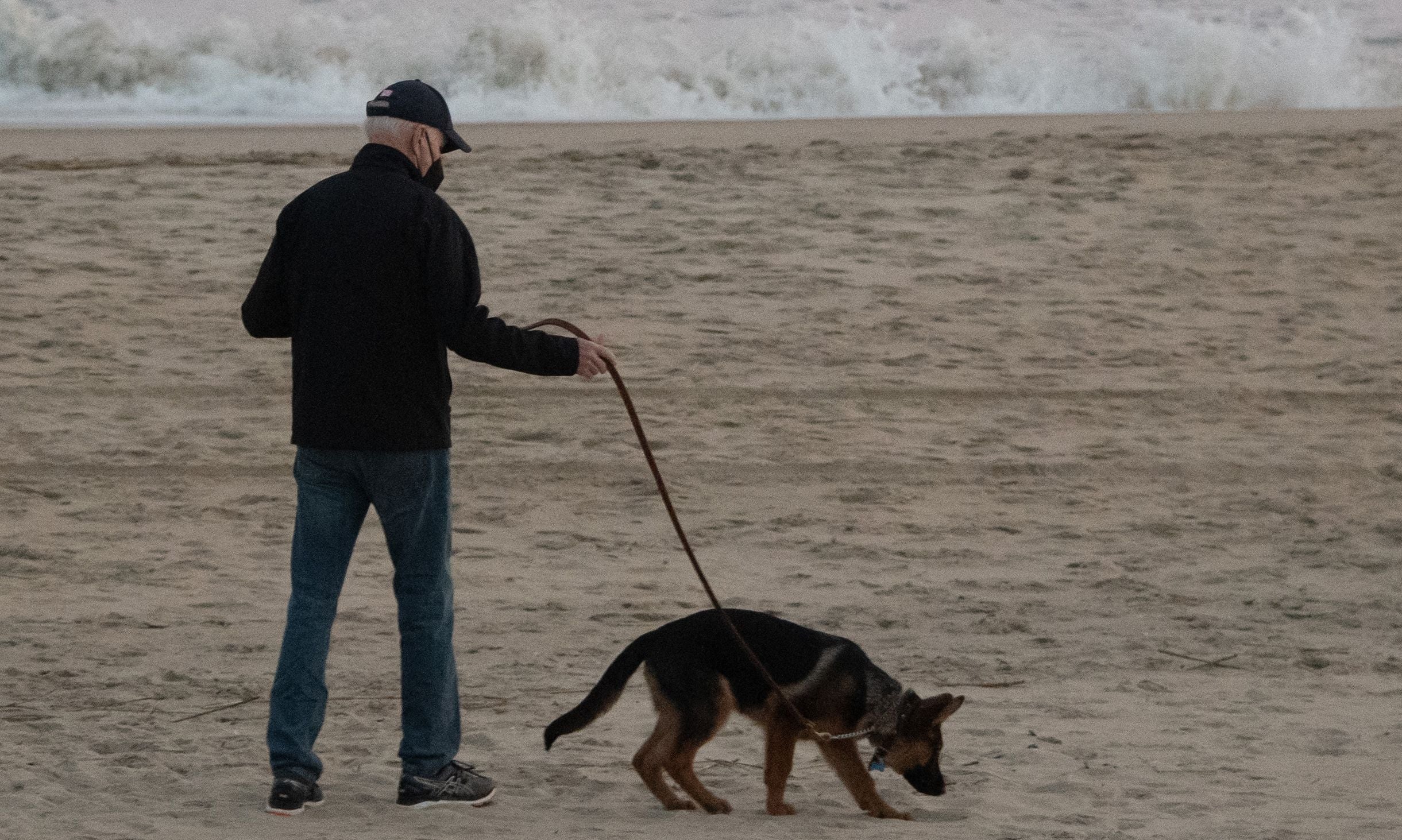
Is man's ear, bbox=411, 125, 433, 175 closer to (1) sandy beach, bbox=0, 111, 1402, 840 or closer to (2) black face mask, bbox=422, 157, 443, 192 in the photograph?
(2) black face mask, bbox=422, 157, 443, 192

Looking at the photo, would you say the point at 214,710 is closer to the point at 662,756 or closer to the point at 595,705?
the point at 595,705

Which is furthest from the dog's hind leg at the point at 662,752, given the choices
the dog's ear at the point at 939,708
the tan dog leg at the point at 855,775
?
the dog's ear at the point at 939,708

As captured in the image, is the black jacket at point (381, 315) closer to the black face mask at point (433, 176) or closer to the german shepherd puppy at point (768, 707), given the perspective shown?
the black face mask at point (433, 176)

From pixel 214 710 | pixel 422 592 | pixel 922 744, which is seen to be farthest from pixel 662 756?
pixel 214 710

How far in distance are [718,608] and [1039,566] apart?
3.08 meters

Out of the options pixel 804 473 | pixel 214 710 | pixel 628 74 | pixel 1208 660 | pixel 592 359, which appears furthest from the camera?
pixel 628 74

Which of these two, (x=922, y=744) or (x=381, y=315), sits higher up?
(x=381, y=315)

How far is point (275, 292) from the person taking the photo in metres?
4.37

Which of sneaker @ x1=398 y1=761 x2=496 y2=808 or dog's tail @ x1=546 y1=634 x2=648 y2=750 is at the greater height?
dog's tail @ x1=546 y1=634 x2=648 y2=750

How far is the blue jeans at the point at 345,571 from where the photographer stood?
4.34 metres

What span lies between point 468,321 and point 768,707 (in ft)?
4.55

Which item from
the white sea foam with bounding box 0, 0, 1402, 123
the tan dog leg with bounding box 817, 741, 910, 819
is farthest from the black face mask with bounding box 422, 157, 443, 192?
the white sea foam with bounding box 0, 0, 1402, 123

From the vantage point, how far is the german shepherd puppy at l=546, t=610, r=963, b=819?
4.67 meters

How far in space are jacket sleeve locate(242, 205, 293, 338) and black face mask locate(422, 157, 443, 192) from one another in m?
0.38
